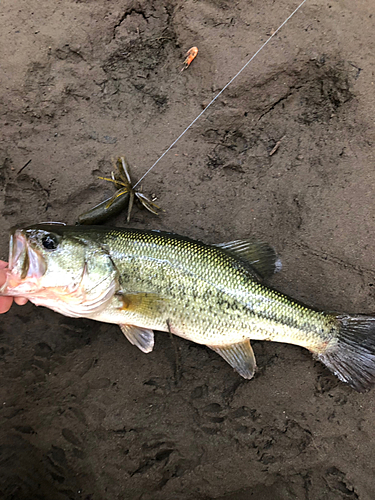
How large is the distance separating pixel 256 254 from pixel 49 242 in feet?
5.29

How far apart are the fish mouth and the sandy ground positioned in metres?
0.71

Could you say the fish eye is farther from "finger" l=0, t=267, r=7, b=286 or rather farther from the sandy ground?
the sandy ground

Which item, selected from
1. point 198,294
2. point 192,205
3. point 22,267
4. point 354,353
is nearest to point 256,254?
point 198,294

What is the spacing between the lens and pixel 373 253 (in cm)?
276

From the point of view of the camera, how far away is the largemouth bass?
87.2 inches

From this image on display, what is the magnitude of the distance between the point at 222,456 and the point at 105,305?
1678 mm

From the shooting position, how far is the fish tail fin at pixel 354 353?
8.07 feet

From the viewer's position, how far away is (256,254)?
251cm

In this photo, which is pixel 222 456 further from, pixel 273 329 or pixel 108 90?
pixel 108 90

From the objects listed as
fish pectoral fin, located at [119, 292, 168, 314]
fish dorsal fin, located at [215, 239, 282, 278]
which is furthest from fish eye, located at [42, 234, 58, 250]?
fish dorsal fin, located at [215, 239, 282, 278]

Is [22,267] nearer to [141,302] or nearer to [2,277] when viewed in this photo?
[2,277]

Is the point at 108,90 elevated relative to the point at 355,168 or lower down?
elevated

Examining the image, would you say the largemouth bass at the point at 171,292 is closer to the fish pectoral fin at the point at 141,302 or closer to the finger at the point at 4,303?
the fish pectoral fin at the point at 141,302

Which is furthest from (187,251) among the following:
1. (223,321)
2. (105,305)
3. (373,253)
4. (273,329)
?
(373,253)
